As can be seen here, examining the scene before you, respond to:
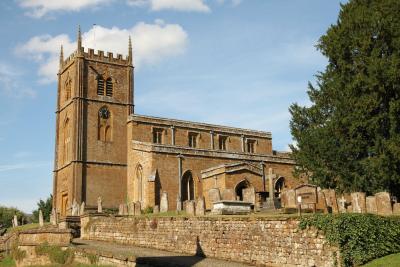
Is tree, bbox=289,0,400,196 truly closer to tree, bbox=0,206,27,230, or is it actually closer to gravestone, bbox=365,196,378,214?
gravestone, bbox=365,196,378,214

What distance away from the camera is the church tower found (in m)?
43.8

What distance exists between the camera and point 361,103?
26.5m

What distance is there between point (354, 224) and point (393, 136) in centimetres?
1234

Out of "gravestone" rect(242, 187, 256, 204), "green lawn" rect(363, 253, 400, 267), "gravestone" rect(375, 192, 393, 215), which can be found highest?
"gravestone" rect(242, 187, 256, 204)

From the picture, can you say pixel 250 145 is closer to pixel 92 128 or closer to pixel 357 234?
pixel 92 128

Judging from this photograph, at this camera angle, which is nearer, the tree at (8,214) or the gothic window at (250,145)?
the gothic window at (250,145)

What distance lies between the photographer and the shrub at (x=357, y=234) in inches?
578

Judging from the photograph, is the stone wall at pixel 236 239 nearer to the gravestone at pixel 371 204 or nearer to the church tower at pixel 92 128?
the gravestone at pixel 371 204

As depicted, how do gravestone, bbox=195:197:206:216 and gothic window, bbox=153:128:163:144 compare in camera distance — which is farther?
gothic window, bbox=153:128:163:144

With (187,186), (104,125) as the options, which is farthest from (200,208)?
(104,125)

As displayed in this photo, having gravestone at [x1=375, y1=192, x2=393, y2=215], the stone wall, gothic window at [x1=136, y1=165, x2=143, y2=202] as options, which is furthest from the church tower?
gravestone at [x1=375, y1=192, x2=393, y2=215]

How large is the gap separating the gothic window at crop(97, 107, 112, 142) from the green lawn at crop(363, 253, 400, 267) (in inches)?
1335

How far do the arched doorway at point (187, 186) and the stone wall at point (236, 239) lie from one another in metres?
15.3

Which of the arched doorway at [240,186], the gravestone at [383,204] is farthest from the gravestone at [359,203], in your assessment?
the arched doorway at [240,186]
